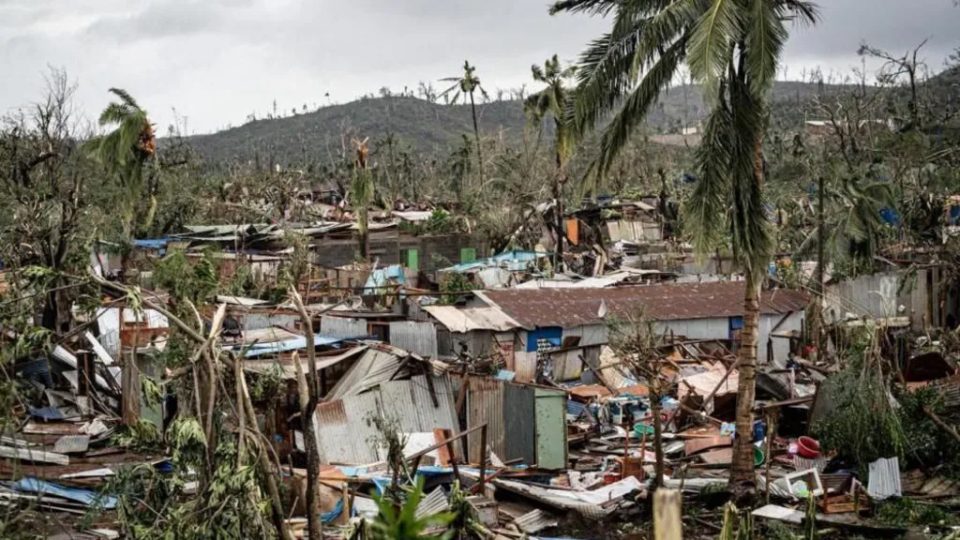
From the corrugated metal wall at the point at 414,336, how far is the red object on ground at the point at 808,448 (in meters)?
7.20

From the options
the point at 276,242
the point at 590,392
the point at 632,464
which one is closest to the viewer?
the point at 632,464

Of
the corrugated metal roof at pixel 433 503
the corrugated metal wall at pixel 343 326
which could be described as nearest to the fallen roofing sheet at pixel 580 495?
the corrugated metal roof at pixel 433 503

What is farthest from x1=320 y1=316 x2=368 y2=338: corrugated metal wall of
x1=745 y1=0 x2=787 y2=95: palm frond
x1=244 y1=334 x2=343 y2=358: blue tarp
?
x1=745 y1=0 x2=787 y2=95: palm frond

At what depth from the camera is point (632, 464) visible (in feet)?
47.7

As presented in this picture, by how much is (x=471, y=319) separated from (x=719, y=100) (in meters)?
9.17

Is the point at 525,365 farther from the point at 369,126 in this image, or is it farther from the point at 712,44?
the point at 369,126

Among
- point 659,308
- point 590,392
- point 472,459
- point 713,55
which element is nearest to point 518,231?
point 659,308

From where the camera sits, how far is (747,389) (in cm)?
1287

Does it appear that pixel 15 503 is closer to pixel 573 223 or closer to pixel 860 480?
pixel 860 480

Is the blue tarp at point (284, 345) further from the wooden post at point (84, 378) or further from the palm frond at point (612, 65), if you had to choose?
the palm frond at point (612, 65)

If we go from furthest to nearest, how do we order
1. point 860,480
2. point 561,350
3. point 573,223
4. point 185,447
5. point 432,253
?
point 573,223
point 432,253
point 561,350
point 860,480
point 185,447

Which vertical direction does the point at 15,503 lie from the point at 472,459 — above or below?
above

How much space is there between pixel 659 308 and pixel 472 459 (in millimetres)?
9165

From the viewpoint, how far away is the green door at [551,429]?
14.8m
